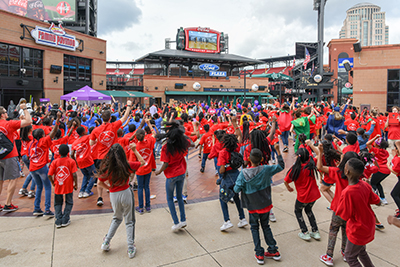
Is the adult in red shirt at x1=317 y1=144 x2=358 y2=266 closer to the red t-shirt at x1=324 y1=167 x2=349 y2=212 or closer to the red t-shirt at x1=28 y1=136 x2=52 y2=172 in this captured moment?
the red t-shirt at x1=324 y1=167 x2=349 y2=212

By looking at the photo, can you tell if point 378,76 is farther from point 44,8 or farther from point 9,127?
point 44,8

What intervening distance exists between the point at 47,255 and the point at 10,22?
2169 cm

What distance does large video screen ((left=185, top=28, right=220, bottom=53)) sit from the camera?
3459cm

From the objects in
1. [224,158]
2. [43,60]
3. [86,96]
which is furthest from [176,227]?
[43,60]

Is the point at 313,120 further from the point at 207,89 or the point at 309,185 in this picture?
the point at 207,89

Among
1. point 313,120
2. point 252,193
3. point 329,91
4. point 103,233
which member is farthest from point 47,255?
point 329,91

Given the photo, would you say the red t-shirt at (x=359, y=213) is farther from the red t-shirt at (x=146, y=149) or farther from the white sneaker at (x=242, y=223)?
the red t-shirt at (x=146, y=149)

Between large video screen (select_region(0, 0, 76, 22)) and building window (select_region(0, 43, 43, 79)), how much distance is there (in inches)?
596

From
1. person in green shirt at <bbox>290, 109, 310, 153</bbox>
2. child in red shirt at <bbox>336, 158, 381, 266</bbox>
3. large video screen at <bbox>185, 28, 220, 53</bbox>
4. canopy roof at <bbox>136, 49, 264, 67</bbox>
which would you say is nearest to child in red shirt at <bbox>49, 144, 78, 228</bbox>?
child in red shirt at <bbox>336, 158, 381, 266</bbox>

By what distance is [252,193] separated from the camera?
11.5 ft

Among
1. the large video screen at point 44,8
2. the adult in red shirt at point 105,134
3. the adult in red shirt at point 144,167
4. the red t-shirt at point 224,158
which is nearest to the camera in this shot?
the red t-shirt at point 224,158

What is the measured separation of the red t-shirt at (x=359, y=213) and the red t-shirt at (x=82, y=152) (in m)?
5.14

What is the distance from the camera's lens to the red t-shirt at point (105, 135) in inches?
214

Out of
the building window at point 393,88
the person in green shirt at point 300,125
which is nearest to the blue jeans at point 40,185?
the person in green shirt at point 300,125
